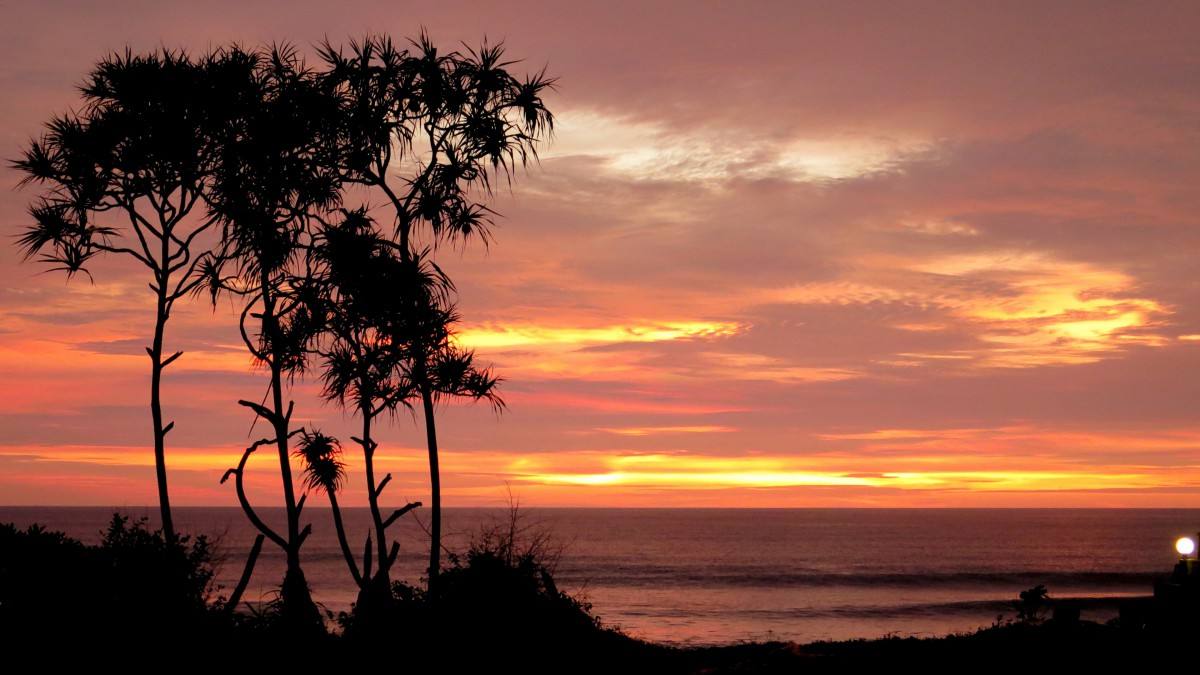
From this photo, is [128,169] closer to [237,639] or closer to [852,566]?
[237,639]

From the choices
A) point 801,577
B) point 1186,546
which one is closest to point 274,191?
point 1186,546

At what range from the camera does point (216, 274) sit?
19828 mm

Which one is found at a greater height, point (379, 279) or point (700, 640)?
point (379, 279)

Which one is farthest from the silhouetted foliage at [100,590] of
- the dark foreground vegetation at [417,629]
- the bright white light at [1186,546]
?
the bright white light at [1186,546]

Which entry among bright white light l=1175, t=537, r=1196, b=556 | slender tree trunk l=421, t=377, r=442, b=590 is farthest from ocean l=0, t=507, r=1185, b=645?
bright white light l=1175, t=537, r=1196, b=556

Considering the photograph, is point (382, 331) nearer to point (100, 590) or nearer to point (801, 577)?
point (100, 590)

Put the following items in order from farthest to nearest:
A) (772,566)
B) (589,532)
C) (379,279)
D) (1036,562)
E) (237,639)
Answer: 1. (589,532)
2. (1036,562)
3. (772,566)
4. (379,279)
5. (237,639)

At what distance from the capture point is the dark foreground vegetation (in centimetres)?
1468

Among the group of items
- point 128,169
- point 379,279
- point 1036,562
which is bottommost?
point 1036,562

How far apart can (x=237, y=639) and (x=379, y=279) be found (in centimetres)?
650

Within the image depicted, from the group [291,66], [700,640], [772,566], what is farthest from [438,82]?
[772,566]

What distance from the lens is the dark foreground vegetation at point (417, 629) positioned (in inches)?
578

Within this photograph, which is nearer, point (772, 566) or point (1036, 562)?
point (772, 566)

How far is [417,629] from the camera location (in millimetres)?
16391
